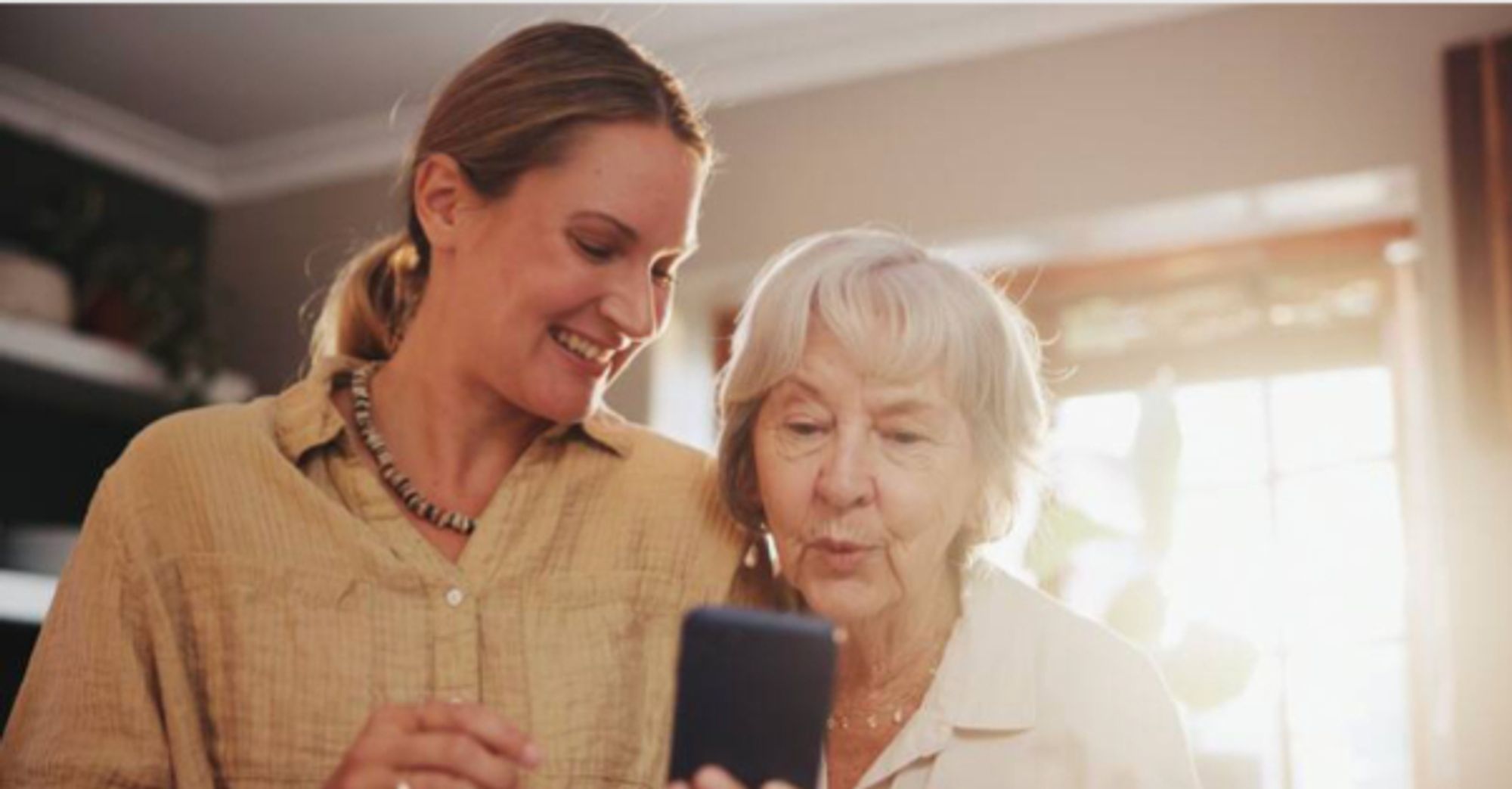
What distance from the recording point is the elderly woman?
1.23m

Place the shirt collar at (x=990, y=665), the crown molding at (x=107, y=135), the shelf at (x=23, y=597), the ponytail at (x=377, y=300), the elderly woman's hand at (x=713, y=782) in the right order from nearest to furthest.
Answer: the elderly woman's hand at (x=713, y=782), the shirt collar at (x=990, y=665), the ponytail at (x=377, y=300), the shelf at (x=23, y=597), the crown molding at (x=107, y=135)

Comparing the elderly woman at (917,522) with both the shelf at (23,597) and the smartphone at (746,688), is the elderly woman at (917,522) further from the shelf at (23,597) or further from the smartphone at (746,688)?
the shelf at (23,597)

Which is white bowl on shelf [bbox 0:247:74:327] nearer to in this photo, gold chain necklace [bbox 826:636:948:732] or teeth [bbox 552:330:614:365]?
teeth [bbox 552:330:614:365]

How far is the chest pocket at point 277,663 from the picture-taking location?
1.16 m

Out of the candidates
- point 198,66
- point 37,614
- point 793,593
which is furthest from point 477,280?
point 198,66

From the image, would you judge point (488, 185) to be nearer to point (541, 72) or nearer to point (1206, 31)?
point (541, 72)

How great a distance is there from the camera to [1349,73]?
283 cm

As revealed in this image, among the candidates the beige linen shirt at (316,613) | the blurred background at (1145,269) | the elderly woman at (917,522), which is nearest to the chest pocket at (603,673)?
the beige linen shirt at (316,613)

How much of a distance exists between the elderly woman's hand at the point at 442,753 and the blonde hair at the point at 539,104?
54cm

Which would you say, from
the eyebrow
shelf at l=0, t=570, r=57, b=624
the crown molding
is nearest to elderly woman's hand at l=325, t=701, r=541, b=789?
the eyebrow

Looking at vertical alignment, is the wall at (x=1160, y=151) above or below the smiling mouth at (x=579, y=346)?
above

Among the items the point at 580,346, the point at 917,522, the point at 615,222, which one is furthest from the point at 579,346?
the point at 917,522

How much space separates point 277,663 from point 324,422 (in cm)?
22

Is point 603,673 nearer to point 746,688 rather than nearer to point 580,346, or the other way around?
point 580,346
